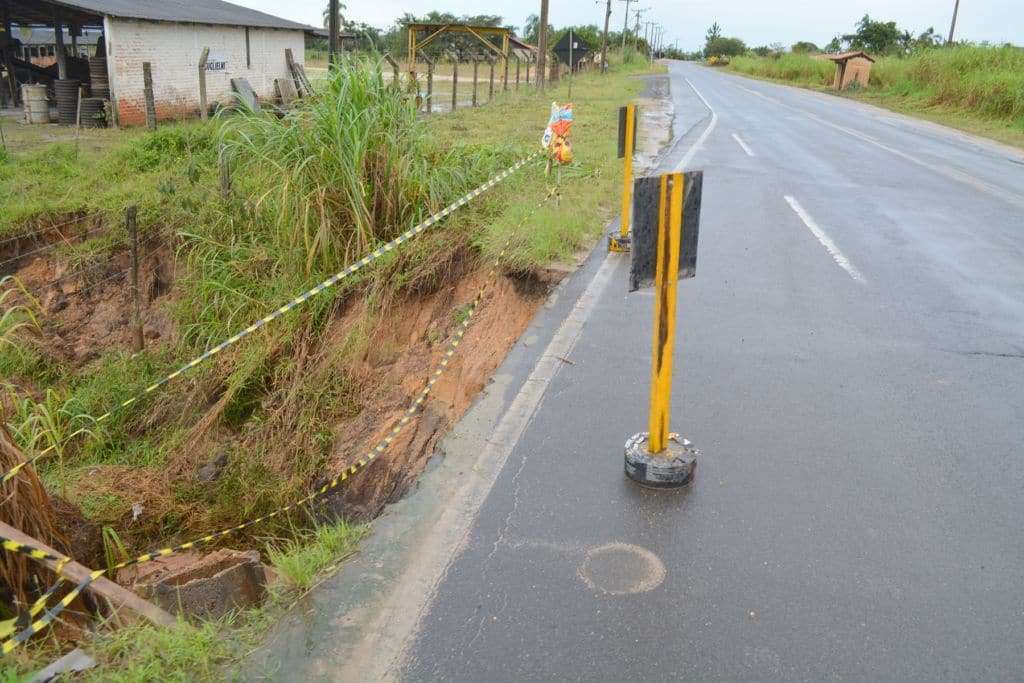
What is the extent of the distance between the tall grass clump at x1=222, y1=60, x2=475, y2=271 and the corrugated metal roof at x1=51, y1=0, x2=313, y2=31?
486 inches

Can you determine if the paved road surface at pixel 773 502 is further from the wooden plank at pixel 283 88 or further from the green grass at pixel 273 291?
the wooden plank at pixel 283 88

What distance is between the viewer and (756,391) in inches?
228

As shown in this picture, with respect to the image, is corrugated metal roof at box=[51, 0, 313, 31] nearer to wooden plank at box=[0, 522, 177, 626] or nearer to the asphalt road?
the asphalt road

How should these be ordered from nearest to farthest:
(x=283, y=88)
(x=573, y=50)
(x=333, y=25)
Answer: (x=333, y=25), (x=283, y=88), (x=573, y=50)

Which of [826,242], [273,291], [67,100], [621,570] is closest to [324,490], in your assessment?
[621,570]

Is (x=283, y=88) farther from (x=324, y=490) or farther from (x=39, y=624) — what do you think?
(x=39, y=624)

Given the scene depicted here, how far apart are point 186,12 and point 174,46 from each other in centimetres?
175

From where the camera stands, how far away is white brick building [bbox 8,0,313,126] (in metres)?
19.0

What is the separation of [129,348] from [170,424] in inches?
87.0

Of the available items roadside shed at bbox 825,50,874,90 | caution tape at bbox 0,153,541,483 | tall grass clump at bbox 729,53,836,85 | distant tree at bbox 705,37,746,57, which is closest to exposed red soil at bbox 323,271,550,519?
caution tape at bbox 0,153,541,483

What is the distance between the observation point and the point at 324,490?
518 centimetres

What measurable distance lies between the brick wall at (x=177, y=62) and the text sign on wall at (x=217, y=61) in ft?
0.17

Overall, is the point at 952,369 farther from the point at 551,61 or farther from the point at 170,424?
the point at 551,61

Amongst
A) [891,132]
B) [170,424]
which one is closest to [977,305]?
[170,424]
